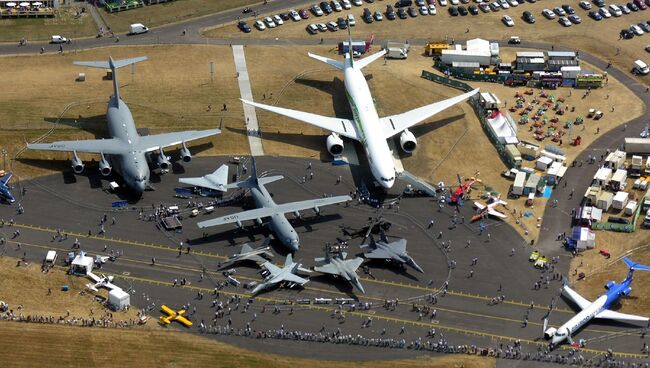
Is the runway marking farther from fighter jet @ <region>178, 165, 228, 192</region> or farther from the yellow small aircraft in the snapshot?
fighter jet @ <region>178, 165, 228, 192</region>


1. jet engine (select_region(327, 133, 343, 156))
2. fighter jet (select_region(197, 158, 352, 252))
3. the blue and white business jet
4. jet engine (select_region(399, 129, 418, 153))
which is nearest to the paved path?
jet engine (select_region(327, 133, 343, 156))

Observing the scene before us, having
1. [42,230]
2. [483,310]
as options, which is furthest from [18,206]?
[483,310]

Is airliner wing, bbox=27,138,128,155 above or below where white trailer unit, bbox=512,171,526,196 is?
above

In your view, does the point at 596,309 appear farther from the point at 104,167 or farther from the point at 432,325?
the point at 104,167

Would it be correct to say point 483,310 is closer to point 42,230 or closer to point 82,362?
point 82,362

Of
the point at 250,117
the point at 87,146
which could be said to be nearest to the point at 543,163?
the point at 250,117

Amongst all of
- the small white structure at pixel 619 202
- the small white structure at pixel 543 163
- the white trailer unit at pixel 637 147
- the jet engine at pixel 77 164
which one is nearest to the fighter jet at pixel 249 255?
the jet engine at pixel 77 164

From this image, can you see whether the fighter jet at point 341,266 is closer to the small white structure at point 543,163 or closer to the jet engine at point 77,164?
the small white structure at point 543,163
